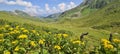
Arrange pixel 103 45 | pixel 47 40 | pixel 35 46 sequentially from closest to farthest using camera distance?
pixel 103 45, pixel 35 46, pixel 47 40

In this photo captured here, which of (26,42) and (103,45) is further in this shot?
(26,42)

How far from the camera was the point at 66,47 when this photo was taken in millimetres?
15062

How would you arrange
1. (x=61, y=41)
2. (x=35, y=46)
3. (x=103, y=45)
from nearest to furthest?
(x=103, y=45) < (x=35, y=46) < (x=61, y=41)

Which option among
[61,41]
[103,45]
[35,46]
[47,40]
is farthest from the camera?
[47,40]

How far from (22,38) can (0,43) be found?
155cm

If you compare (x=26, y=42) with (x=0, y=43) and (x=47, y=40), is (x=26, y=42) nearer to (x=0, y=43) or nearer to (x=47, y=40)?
(x=0, y=43)

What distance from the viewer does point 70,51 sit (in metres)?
14.5

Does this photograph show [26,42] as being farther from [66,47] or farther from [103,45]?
[103,45]

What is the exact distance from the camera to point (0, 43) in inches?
645

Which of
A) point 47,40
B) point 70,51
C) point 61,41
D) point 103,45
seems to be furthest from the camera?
point 47,40

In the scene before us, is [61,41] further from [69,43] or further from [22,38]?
[22,38]

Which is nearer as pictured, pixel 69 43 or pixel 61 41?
pixel 69 43

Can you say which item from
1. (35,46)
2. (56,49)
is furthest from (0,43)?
(56,49)

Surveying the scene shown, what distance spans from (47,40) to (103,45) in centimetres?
737
